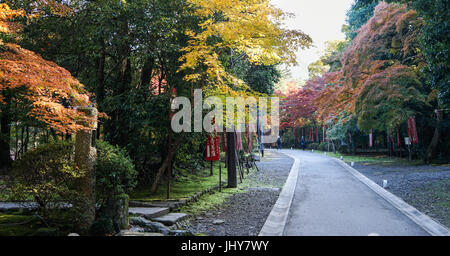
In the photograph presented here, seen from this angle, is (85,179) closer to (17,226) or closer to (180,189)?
(17,226)

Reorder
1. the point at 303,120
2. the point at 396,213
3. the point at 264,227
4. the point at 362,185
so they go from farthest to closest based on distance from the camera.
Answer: the point at 303,120
the point at 362,185
the point at 396,213
the point at 264,227

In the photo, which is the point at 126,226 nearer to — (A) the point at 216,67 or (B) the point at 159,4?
(A) the point at 216,67

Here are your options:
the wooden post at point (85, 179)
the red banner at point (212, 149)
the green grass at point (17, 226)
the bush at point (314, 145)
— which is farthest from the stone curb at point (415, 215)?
the bush at point (314, 145)

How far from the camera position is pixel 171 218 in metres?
6.45

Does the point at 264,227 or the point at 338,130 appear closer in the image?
the point at 264,227

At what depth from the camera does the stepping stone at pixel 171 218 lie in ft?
20.4

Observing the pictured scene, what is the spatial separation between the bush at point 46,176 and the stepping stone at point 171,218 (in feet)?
6.07

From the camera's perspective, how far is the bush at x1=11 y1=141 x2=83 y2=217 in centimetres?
502

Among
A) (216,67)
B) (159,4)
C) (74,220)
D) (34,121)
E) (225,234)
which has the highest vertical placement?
(159,4)

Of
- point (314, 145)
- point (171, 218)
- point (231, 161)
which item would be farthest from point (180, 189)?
point (314, 145)

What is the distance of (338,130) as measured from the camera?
992 inches

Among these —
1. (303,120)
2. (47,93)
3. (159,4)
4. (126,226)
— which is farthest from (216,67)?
(303,120)

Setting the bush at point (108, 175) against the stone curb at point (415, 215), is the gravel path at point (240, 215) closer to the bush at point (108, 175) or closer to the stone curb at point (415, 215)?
the bush at point (108, 175)

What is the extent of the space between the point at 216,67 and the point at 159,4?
2.56m
